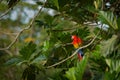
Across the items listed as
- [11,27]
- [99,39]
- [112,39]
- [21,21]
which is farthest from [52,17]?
[21,21]

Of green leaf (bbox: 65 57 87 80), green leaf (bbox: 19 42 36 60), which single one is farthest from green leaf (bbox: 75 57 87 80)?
green leaf (bbox: 19 42 36 60)

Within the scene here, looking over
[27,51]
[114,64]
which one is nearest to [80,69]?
[114,64]

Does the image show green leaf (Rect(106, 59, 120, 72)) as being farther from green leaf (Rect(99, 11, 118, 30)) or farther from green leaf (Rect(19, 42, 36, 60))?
green leaf (Rect(19, 42, 36, 60))

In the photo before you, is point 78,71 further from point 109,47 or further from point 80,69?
point 109,47

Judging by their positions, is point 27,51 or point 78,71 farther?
point 27,51

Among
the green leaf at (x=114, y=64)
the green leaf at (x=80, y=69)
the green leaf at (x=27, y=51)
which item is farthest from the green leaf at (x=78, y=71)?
the green leaf at (x=27, y=51)

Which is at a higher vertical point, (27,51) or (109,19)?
(109,19)

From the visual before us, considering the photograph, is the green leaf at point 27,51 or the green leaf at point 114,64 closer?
the green leaf at point 114,64

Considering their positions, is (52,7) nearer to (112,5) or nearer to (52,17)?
(52,17)

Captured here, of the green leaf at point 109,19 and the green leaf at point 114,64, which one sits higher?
the green leaf at point 109,19

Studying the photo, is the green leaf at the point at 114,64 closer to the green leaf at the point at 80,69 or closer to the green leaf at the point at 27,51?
the green leaf at the point at 80,69

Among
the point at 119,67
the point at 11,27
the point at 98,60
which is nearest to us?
the point at 119,67

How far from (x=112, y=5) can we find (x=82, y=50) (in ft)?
0.93

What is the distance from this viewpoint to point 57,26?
6.13 ft
